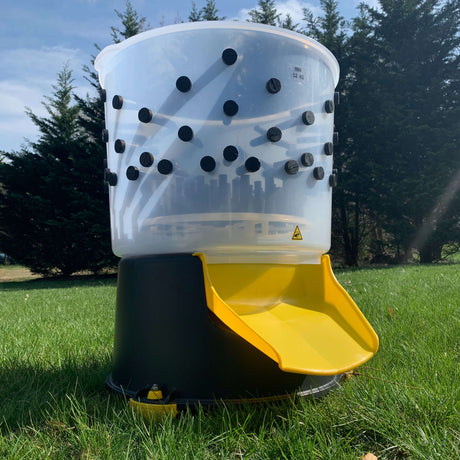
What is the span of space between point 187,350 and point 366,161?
35.3 ft

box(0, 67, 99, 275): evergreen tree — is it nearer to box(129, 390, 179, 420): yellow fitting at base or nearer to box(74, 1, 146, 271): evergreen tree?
box(74, 1, 146, 271): evergreen tree

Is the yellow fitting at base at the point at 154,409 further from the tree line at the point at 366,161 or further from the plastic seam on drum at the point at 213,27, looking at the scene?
the tree line at the point at 366,161

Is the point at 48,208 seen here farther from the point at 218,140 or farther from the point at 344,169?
the point at 218,140

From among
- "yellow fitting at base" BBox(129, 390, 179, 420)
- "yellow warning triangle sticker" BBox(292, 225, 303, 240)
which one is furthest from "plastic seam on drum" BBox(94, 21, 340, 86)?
"yellow fitting at base" BBox(129, 390, 179, 420)

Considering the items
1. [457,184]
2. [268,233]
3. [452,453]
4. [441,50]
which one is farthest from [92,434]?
[441,50]

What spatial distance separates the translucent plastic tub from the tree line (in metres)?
8.48

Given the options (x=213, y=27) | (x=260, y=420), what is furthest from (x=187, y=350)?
(x=213, y=27)

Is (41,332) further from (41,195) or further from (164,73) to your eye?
(41,195)

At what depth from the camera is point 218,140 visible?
4.48ft

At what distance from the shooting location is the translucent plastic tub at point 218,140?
53.8 inches

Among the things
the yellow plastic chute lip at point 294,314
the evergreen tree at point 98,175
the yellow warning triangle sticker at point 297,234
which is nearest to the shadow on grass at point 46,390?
the yellow plastic chute lip at point 294,314

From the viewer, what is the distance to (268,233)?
4.57 feet

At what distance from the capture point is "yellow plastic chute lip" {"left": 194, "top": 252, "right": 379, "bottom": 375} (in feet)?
4.04

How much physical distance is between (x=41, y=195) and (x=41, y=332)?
844cm
